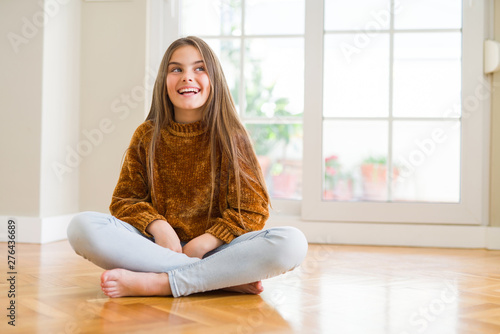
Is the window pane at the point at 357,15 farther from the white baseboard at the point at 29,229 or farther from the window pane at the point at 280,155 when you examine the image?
the white baseboard at the point at 29,229

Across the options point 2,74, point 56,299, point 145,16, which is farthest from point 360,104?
point 56,299

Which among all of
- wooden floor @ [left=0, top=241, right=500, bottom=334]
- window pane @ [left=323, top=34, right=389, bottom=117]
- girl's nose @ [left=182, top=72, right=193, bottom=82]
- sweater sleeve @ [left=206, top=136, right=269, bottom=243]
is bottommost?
wooden floor @ [left=0, top=241, right=500, bottom=334]

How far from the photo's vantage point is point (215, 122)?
A: 1.69 meters

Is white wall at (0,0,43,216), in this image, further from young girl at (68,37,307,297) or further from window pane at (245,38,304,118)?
window pane at (245,38,304,118)

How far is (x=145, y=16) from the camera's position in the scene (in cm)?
296

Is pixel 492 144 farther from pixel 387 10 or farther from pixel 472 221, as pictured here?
pixel 387 10

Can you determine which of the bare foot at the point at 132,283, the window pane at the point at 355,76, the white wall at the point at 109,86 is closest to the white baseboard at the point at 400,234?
the window pane at the point at 355,76

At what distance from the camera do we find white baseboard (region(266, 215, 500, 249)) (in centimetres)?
279

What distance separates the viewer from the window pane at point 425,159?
2.86m

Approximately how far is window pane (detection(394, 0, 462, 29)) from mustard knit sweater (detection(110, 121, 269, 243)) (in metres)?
1.58

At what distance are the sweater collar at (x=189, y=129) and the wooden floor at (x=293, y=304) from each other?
46 centimetres

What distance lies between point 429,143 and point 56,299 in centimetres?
202

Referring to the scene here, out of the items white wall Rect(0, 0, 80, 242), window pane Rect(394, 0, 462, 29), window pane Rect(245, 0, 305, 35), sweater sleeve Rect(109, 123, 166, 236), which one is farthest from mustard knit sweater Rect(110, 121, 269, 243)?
window pane Rect(245, 0, 305, 35)

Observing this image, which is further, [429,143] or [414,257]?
[429,143]
